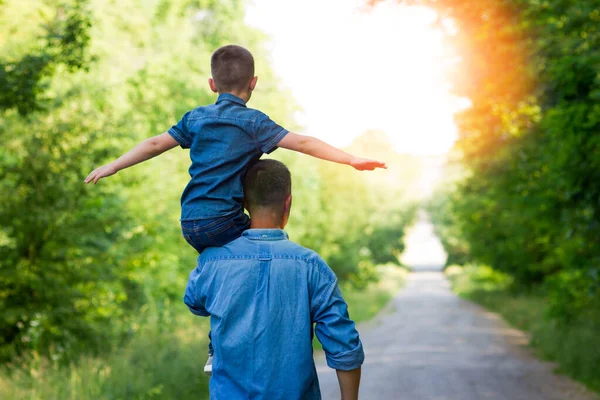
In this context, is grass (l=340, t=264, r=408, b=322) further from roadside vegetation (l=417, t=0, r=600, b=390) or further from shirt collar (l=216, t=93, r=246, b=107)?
shirt collar (l=216, t=93, r=246, b=107)

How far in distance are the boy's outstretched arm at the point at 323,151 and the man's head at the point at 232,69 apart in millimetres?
327

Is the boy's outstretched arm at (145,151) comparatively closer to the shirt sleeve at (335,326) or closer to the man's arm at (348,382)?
the shirt sleeve at (335,326)

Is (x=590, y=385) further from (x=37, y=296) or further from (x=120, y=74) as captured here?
(x=120, y=74)

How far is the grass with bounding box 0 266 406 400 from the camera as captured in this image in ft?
26.7

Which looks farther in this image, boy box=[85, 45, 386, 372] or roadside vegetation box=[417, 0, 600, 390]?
roadside vegetation box=[417, 0, 600, 390]

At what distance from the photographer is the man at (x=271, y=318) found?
2930 millimetres

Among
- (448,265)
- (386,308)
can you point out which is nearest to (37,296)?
(386,308)

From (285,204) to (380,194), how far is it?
207 ft

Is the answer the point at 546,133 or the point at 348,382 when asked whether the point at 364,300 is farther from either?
the point at 348,382

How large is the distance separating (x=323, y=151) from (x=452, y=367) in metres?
11.6

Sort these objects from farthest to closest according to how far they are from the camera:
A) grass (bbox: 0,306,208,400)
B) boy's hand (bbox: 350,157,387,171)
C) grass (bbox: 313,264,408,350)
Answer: grass (bbox: 313,264,408,350)
grass (bbox: 0,306,208,400)
boy's hand (bbox: 350,157,387,171)

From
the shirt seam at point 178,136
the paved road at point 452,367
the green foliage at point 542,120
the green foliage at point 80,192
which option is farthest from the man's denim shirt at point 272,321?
the paved road at point 452,367

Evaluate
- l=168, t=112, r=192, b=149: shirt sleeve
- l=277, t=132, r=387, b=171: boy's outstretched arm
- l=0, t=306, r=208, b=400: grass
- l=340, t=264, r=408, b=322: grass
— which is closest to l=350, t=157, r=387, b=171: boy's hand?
l=277, t=132, r=387, b=171: boy's outstretched arm

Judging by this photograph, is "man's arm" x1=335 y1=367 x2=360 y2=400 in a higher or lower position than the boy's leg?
lower
